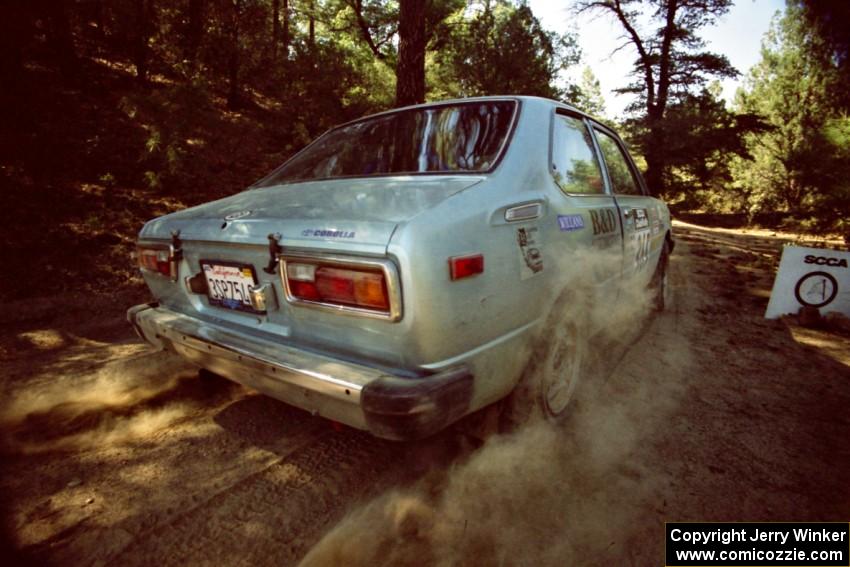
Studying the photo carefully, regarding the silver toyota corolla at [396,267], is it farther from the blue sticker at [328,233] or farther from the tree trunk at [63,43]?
the tree trunk at [63,43]

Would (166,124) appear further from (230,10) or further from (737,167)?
(737,167)

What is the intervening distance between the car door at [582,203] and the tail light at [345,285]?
0.96 metres

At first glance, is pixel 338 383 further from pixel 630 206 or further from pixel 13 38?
pixel 13 38

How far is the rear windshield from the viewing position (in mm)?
2078

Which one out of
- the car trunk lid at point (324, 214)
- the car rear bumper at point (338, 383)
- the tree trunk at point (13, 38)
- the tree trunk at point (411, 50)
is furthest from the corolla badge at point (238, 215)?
the tree trunk at point (13, 38)

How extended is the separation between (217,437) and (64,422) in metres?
0.86

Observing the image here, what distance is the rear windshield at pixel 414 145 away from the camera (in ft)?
6.82

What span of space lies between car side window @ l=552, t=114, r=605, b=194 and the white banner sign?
2843 millimetres

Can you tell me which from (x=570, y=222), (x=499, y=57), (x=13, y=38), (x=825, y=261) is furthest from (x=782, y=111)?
(x=13, y=38)

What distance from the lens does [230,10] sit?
32.5 ft

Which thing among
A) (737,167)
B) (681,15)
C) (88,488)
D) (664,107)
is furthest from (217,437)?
(737,167)

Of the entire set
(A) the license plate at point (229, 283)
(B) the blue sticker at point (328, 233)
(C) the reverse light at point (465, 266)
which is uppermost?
(B) the blue sticker at point (328, 233)

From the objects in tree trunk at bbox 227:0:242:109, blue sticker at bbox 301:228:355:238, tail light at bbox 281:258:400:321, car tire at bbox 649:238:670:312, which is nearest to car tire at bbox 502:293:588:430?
tail light at bbox 281:258:400:321

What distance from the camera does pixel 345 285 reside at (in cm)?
158
